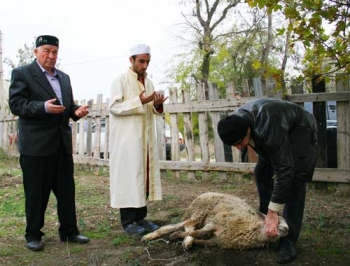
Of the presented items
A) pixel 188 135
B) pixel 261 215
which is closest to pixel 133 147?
pixel 261 215

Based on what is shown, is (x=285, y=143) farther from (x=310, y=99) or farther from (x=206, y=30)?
(x=206, y=30)

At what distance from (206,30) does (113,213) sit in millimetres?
14420

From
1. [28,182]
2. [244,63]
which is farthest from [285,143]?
[244,63]

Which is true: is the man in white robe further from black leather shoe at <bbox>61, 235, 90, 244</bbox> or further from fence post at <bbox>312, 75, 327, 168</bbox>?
fence post at <bbox>312, 75, 327, 168</bbox>

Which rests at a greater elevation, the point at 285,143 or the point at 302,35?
the point at 302,35

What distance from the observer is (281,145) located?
9.98 feet

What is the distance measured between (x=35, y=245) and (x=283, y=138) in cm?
255

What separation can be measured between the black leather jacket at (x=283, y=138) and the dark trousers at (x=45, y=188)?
1.94 m

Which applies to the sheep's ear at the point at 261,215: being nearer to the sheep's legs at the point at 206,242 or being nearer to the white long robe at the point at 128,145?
the sheep's legs at the point at 206,242

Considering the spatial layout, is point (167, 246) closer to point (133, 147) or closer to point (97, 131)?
point (133, 147)

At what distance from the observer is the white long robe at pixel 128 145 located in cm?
423

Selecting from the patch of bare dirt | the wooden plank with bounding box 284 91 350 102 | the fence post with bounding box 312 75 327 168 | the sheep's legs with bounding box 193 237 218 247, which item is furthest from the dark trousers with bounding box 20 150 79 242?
the fence post with bounding box 312 75 327 168

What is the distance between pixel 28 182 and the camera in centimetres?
389

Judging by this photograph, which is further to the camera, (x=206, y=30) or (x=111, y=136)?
(x=206, y=30)
